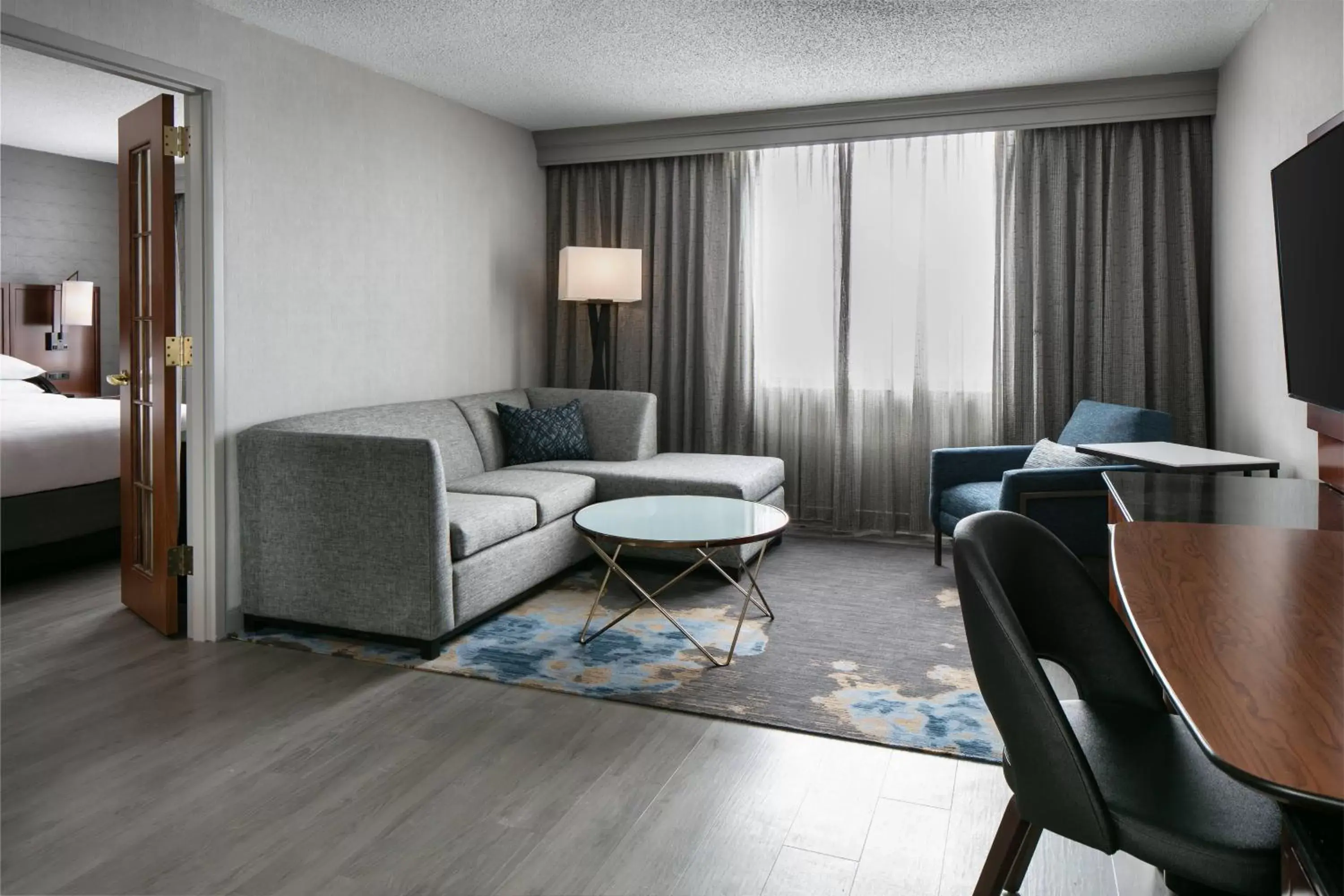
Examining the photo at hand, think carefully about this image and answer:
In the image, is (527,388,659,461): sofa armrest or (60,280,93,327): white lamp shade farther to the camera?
(60,280,93,327): white lamp shade

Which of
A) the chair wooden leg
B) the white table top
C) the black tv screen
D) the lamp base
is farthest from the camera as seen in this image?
the lamp base

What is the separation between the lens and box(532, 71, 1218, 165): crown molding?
4660 mm

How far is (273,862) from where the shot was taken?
2.05 metres

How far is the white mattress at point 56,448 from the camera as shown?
428 cm

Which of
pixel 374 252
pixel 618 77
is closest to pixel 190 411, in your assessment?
pixel 374 252

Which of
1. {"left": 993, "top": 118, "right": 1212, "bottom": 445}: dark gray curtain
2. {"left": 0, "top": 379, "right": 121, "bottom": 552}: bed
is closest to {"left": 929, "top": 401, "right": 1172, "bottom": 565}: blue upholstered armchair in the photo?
{"left": 993, "top": 118, "right": 1212, "bottom": 445}: dark gray curtain

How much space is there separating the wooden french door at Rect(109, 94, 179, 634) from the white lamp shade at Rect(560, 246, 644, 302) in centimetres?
230

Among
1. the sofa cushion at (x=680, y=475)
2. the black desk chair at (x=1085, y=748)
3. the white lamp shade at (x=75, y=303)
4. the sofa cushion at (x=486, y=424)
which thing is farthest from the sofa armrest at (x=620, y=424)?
the white lamp shade at (x=75, y=303)

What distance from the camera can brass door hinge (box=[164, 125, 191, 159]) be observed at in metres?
3.46

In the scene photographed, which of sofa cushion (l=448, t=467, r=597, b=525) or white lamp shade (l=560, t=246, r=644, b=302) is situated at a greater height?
white lamp shade (l=560, t=246, r=644, b=302)

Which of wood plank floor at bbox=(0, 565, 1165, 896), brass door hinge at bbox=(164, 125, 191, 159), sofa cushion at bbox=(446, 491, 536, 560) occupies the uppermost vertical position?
brass door hinge at bbox=(164, 125, 191, 159)

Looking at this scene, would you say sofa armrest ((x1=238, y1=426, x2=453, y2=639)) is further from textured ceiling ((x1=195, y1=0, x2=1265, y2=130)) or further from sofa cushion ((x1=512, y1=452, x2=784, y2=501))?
textured ceiling ((x1=195, y1=0, x2=1265, y2=130))

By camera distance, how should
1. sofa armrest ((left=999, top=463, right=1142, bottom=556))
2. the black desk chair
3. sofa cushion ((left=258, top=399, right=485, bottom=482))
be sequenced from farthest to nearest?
sofa cushion ((left=258, top=399, right=485, bottom=482))
sofa armrest ((left=999, top=463, right=1142, bottom=556))
the black desk chair

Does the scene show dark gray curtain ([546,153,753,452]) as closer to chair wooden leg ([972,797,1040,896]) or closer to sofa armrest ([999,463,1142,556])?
sofa armrest ([999,463,1142,556])
